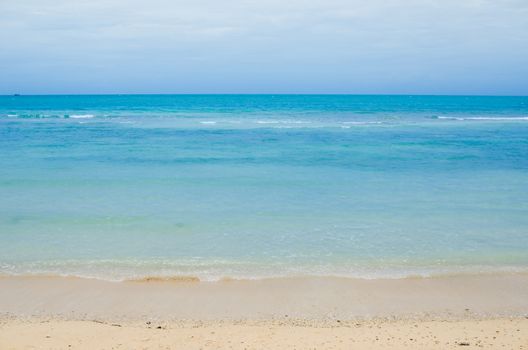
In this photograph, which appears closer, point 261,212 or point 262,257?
point 262,257

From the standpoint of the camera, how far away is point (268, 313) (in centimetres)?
797

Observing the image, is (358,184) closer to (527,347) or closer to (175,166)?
(175,166)

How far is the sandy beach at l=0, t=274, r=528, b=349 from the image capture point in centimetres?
678

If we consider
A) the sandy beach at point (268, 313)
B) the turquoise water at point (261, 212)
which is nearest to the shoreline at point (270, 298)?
the sandy beach at point (268, 313)

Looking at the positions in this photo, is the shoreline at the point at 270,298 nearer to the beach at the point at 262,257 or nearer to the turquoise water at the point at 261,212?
the beach at the point at 262,257

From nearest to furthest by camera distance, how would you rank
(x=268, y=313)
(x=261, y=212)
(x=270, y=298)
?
1. (x=268, y=313)
2. (x=270, y=298)
3. (x=261, y=212)

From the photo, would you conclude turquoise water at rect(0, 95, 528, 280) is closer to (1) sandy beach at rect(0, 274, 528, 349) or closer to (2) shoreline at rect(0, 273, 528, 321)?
(2) shoreline at rect(0, 273, 528, 321)

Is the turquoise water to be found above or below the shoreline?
above

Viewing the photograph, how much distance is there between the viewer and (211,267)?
32.6 feet

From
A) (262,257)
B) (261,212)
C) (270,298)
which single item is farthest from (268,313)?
(261,212)

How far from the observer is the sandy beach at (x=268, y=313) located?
678cm

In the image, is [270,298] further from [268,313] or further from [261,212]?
[261,212]

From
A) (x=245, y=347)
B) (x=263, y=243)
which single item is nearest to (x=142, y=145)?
(x=263, y=243)

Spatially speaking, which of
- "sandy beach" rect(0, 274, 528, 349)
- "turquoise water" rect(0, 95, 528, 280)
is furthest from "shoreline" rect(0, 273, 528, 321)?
"turquoise water" rect(0, 95, 528, 280)
